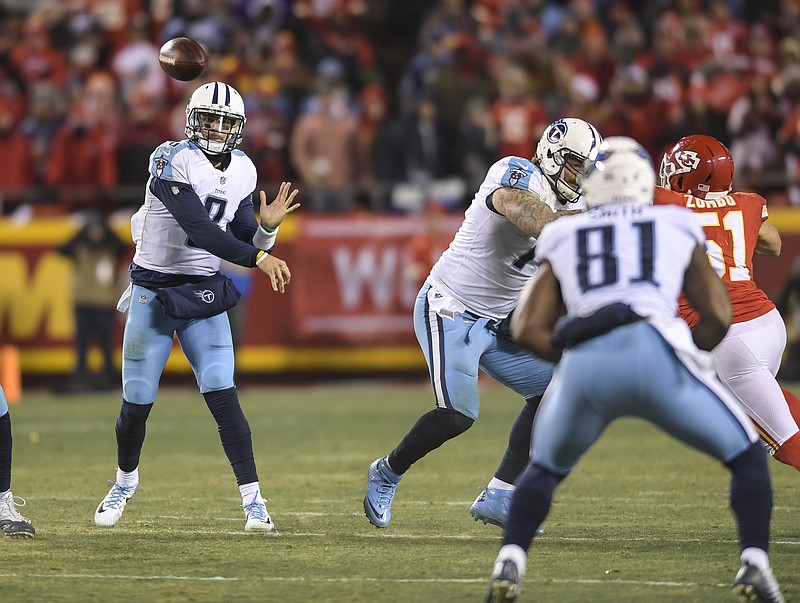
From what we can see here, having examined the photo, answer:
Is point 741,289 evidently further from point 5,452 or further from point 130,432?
point 5,452

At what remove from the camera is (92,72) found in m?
17.2

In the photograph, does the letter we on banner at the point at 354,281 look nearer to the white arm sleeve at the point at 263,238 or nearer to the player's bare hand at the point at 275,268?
the white arm sleeve at the point at 263,238

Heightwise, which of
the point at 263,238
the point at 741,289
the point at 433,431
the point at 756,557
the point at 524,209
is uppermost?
the point at 524,209

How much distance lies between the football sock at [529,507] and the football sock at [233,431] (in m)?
2.30

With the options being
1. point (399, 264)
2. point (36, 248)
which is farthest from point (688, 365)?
point (36, 248)

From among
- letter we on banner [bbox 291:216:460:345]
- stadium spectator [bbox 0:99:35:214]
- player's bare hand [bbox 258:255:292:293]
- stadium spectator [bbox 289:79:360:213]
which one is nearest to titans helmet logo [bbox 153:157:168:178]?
player's bare hand [bbox 258:255:292:293]

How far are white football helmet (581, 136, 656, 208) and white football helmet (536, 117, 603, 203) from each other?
4.90 ft

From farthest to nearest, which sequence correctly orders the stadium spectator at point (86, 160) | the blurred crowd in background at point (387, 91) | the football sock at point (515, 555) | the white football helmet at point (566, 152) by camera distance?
the stadium spectator at point (86, 160) < the blurred crowd in background at point (387, 91) < the white football helmet at point (566, 152) < the football sock at point (515, 555)

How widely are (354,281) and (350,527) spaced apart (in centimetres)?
822

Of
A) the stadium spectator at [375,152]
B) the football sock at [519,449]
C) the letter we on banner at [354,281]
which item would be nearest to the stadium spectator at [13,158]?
the letter we on banner at [354,281]

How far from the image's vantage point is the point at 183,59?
7.76 m

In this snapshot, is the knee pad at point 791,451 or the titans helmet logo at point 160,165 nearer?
the knee pad at point 791,451

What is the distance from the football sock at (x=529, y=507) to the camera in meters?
4.71

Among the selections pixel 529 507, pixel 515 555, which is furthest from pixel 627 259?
pixel 515 555
